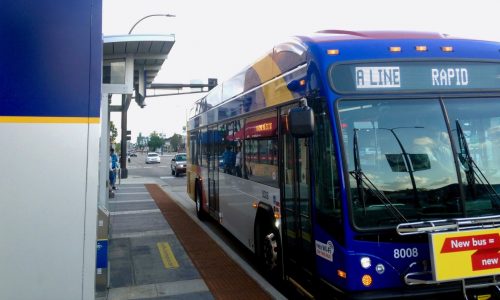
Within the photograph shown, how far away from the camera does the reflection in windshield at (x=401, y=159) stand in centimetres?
419

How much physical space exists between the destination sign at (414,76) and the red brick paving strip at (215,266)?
10.1 feet

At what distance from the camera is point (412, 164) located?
169 inches

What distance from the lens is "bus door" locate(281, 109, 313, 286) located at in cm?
496

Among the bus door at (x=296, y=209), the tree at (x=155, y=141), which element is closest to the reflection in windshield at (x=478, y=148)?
the bus door at (x=296, y=209)

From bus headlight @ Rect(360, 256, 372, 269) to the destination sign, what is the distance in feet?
5.22

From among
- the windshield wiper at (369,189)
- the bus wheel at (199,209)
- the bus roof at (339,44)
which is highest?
the bus roof at (339,44)

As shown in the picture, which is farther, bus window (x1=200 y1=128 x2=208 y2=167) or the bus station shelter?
bus window (x1=200 y1=128 x2=208 y2=167)

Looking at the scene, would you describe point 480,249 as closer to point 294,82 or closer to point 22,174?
point 294,82

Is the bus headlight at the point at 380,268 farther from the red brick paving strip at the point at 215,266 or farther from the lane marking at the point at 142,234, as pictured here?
the lane marking at the point at 142,234

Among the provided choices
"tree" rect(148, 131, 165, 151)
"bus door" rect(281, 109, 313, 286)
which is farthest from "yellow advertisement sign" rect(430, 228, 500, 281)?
"tree" rect(148, 131, 165, 151)

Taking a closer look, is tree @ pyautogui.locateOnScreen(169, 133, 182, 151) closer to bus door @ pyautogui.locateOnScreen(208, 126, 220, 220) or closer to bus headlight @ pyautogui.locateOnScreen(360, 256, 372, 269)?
bus door @ pyautogui.locateOnScreen(208, 126, 220, 220)

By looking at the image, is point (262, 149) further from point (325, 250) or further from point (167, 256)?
point (167, 256)

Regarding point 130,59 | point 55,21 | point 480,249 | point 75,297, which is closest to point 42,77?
point 55,21

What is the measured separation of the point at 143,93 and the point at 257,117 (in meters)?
Answer: 4.54
